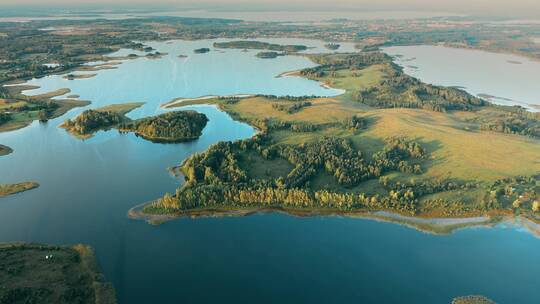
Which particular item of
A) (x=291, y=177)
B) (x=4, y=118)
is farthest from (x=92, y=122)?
(x=291, y=177)

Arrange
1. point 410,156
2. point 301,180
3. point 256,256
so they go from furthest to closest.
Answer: point 410,156, point 301,180, point 256,256

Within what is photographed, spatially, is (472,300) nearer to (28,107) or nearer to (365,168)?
(365,168)

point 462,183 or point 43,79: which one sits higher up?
point 43,79

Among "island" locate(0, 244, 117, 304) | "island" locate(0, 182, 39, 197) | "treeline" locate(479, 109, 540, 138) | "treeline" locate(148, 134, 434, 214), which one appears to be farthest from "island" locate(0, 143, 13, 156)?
"treeline" locate(479, 109, 540, 138)

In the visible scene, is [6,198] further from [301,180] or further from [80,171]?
[301,180]

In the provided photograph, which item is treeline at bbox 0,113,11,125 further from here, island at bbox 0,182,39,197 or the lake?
the lake

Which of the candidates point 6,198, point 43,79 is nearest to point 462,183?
point 6,198

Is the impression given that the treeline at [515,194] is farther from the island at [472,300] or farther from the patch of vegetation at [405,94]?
the patch of vegetation at [405,94]
